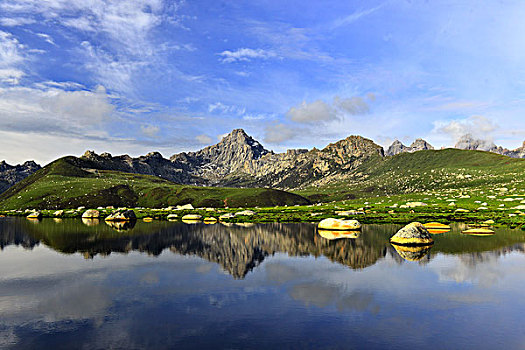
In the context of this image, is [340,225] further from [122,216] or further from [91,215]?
[91,215]

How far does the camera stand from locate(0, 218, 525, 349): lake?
81.1 feet

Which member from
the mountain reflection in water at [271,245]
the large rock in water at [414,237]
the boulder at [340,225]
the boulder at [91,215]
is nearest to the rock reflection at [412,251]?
the mountain reflection in water at [271,245]

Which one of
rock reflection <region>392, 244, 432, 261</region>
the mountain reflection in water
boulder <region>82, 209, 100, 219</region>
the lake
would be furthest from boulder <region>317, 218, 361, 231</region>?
boulder <region>82, 209, 100, 219</region>

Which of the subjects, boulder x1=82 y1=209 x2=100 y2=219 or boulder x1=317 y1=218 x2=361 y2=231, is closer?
A: boulder x1=317 y1=218 x2=361 y2=231

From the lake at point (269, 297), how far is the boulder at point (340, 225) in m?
26.2

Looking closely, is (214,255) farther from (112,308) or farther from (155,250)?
(112,308)

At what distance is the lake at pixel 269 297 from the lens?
81.1 ft

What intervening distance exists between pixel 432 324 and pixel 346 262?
82.5 feet

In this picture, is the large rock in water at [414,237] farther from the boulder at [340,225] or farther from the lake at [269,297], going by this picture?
the boulder at [340,225]

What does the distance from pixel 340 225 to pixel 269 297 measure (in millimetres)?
65490

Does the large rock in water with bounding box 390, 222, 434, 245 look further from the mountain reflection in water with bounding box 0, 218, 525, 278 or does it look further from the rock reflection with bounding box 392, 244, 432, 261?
the mountain reflection in water with bounding box 0, 218, 525, 278

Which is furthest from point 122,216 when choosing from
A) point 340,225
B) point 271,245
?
point 340,225

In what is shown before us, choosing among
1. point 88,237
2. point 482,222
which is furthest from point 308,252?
point 482,222

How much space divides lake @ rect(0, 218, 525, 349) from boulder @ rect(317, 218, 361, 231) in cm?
2615
